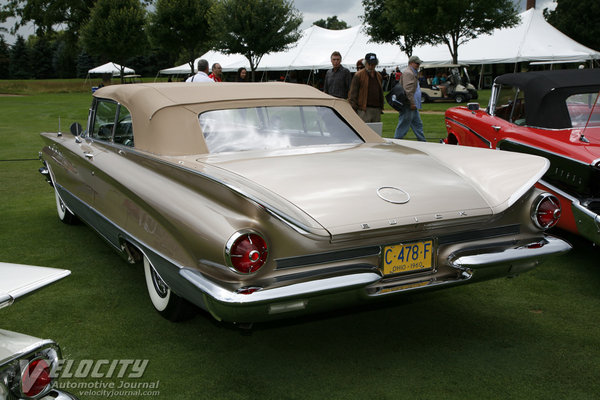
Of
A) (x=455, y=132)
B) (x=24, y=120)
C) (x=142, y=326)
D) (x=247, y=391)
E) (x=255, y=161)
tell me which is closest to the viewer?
(x=247, y=391)

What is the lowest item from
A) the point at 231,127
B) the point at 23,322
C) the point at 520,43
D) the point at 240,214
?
the point at 23,322

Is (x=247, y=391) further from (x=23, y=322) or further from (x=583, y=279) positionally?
(x=583, y=279)

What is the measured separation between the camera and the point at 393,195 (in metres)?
2.87

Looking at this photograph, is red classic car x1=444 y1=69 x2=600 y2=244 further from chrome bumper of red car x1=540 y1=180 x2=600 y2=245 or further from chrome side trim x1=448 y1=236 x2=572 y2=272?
chrome side trim x1=448 y1=236 x2=572 y2=272

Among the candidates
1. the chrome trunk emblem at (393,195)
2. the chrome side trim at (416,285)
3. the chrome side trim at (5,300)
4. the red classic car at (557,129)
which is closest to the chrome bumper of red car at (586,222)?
the red classic car at (557,129)

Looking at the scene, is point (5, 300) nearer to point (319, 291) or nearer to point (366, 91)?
point (319, 291)

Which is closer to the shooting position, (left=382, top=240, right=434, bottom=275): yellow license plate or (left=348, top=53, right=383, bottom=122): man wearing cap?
(left=382, top=240, right=434, bottom=275): yellow license plate

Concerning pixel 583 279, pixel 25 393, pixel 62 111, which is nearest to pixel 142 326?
pixel 25 393

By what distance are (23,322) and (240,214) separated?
1.79m

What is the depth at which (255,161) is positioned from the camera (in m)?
3.26

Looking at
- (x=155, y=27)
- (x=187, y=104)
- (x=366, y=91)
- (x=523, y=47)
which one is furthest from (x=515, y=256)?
(x=155, y=27)

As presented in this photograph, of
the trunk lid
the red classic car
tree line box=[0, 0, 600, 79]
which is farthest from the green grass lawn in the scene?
tree line box=[0, 0, 600, 79]

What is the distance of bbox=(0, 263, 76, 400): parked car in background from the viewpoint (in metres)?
1.53

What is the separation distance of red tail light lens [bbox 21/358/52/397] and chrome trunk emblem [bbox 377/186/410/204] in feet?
5.63
